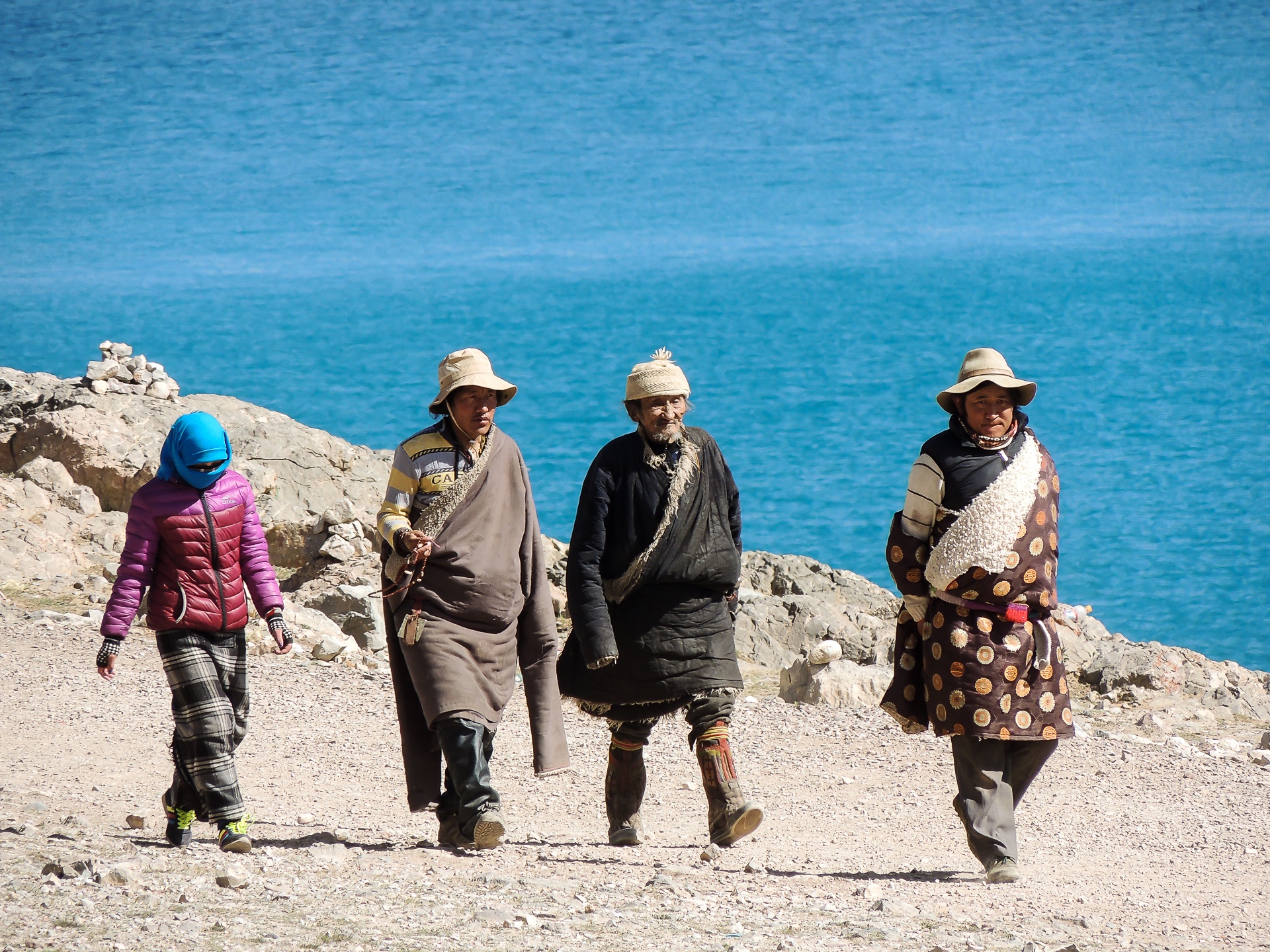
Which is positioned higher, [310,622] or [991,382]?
[991,382]

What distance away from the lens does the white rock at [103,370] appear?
38.4ft

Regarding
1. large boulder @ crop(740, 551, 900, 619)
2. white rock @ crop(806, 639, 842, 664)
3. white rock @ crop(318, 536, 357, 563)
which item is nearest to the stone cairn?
white rock @ crop(318, 536, 357, 563)

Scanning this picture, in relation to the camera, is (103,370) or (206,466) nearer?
(206,466)

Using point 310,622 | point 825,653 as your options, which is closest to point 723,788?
point 825,653

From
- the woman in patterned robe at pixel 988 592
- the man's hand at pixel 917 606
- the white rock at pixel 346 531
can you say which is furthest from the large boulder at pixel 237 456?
the woman in patterned robe at pixel 988 592

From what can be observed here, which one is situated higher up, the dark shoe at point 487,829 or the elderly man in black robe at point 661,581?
the elderly man in black robe at point 661,581

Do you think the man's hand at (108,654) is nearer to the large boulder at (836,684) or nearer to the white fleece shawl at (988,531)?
the white fleece shawl at (988,531)

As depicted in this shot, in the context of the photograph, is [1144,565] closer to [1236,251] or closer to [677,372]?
[1236,251]

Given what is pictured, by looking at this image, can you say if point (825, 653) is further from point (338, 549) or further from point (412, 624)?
point (338, 549)

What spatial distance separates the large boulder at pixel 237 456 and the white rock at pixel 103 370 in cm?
20

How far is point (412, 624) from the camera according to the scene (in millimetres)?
4305

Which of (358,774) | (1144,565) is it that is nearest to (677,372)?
(358,774)

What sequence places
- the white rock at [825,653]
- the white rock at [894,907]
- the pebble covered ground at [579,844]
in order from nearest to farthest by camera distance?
1. the pebble covered ground at [579,844]
2. the white rock at [894,907]
3. the white rock at [825,653]

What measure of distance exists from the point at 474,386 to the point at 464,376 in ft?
0.15
